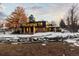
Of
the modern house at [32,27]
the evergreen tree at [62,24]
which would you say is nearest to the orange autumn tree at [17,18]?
the modern house at [32,27]

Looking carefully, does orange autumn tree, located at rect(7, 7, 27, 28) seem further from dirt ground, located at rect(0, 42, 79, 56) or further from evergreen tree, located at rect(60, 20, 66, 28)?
evergreen tree, located at rect(60, 20, 66, 28)

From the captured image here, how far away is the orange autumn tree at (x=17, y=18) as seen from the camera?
3.95 meters

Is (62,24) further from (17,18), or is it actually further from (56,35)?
(17,18)

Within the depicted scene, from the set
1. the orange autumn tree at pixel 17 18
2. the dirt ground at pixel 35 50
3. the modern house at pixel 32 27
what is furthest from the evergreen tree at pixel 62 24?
the orange autumn tree at pixel 17 18

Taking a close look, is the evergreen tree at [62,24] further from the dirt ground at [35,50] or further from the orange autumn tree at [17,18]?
the orange autumn tree at [17,18]

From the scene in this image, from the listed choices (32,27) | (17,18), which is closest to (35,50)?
(32,27)

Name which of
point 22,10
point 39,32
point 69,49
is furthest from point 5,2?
point 69,49

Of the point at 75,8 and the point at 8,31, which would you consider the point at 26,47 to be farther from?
the point at 75,8

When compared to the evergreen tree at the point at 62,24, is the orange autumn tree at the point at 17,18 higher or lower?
higher

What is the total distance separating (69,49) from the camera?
13.0 ft

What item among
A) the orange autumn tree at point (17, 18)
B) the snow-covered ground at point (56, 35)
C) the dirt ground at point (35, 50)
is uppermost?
the orange autumn tree at point (17, 18)

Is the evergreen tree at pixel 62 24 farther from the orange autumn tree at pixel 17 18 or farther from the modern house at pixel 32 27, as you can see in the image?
the orange autumn tree at pixel 17 18

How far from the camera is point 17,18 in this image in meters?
3.96

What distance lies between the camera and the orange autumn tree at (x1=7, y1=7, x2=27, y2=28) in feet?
13.0
